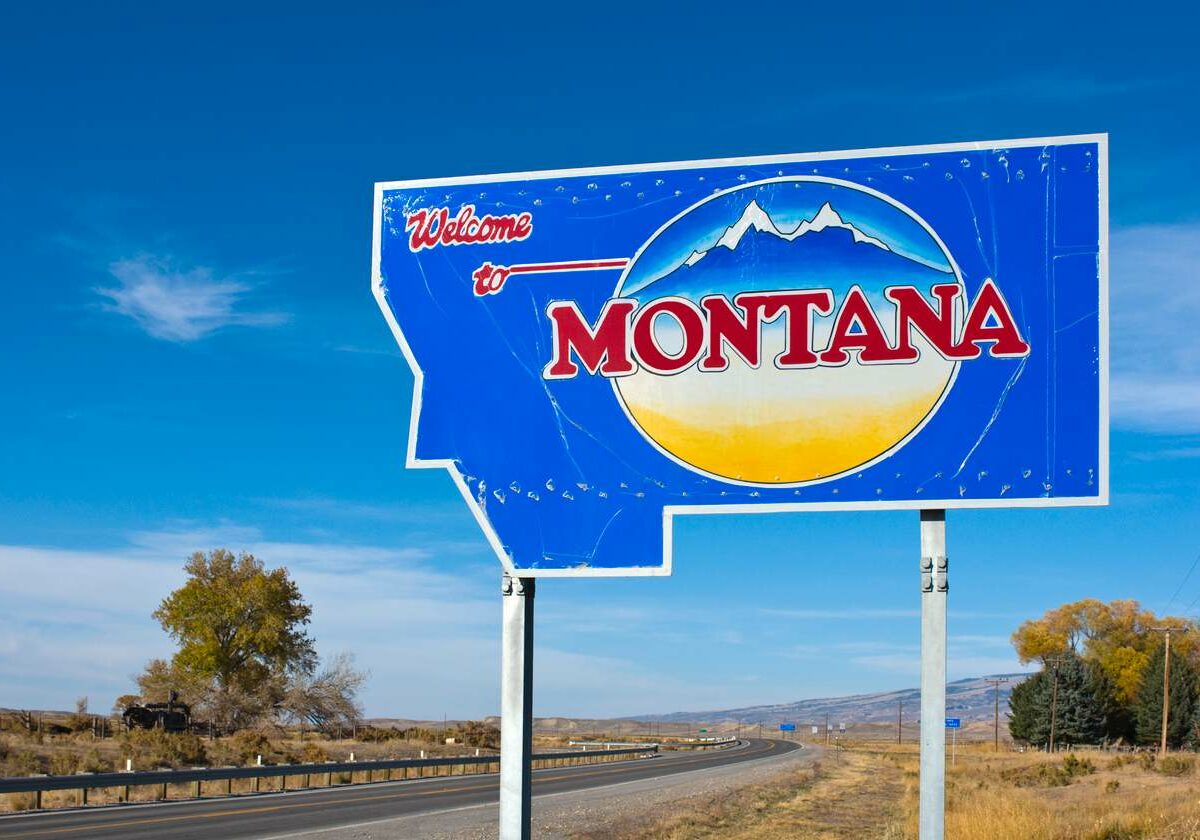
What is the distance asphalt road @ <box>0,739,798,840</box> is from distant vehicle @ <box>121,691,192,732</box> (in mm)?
20873

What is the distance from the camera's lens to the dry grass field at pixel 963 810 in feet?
67.9

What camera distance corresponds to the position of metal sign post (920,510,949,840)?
6938 mm

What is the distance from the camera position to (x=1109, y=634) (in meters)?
111

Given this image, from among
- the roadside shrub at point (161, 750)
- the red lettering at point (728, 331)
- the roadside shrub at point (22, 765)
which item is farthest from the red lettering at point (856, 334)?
the roadside shrub at point (161, 750)

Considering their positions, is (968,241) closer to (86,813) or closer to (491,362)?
(491,362)

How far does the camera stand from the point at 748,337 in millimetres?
7480

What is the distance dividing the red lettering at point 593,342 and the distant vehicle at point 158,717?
56.1m

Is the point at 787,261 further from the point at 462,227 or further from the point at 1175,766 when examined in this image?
the point at 1175,766

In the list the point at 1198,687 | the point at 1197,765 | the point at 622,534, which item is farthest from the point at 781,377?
the point at 1198,687

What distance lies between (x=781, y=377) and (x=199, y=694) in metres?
67.5

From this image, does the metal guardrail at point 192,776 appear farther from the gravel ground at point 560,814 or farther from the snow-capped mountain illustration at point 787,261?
the snow-capped mountain illustration at point 787,261

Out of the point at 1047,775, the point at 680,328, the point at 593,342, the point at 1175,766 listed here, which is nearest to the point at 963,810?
the point at 680,328

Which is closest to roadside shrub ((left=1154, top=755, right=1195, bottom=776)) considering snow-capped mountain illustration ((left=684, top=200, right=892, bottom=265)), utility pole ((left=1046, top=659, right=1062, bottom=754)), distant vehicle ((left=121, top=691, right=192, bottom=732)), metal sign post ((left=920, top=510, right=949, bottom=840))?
utility pole ((left=1046, top=659, right=1062, bottom=754))

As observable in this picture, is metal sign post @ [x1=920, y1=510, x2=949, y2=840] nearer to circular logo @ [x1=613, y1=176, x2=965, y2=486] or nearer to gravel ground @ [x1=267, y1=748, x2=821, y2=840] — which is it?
circular logo @ [x1=613, y1=176, x2=965, y2=486]
